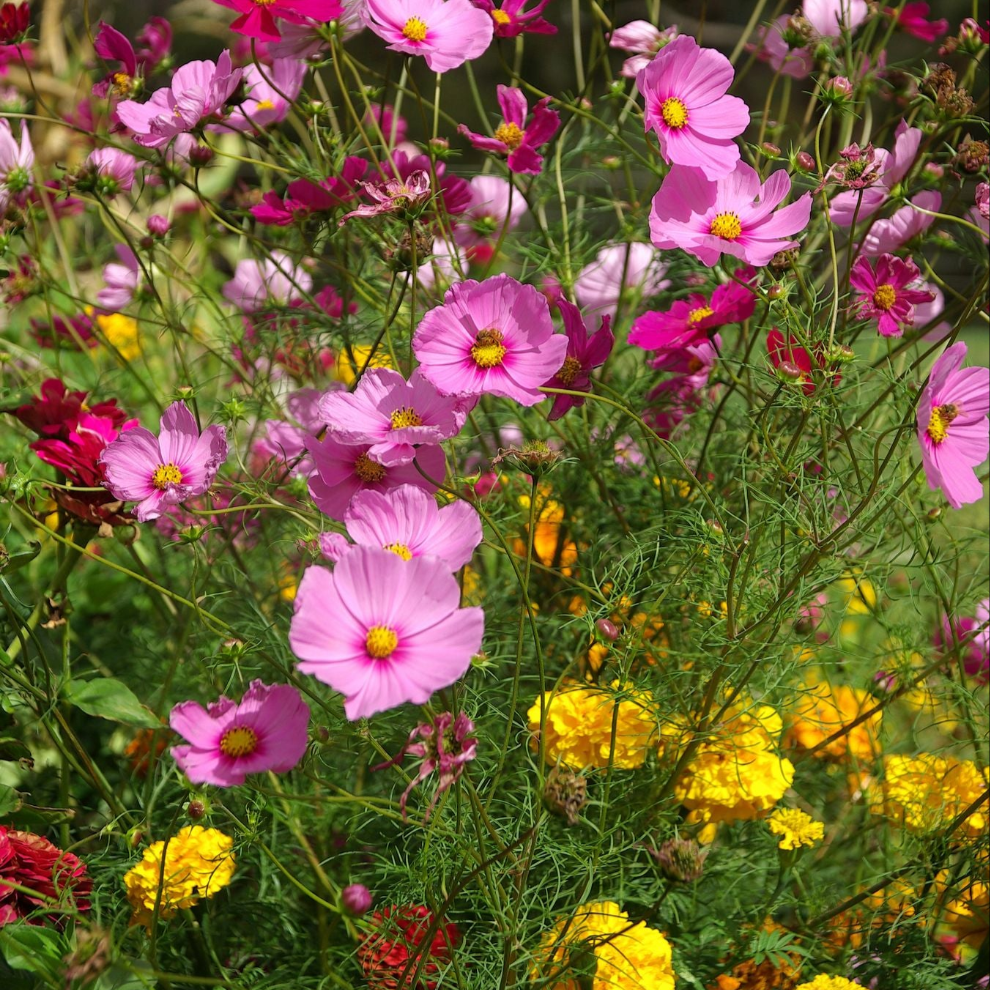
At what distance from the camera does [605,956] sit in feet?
2.22

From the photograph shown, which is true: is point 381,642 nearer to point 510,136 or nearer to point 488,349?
point 488,349

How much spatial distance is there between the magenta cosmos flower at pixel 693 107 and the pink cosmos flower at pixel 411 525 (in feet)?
0.83

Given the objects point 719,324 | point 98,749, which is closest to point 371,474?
point 719,324

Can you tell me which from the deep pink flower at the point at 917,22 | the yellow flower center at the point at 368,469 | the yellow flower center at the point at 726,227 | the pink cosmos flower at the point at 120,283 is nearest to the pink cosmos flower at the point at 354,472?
the yellow flower center at the point at 368,469

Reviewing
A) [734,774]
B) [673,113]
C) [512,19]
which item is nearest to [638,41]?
[512,19]

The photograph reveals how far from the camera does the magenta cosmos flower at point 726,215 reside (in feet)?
2.09

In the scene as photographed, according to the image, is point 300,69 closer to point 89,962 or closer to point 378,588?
point 378,588

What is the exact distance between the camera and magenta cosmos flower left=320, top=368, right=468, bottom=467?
0.58m

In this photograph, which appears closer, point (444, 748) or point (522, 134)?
point (444, 748)

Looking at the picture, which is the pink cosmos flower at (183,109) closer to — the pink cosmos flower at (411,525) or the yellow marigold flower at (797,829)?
the pink cosmos flower at (411,525)

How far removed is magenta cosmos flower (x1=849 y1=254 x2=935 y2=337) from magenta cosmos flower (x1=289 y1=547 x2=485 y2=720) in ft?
1.26

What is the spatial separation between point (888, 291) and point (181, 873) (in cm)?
60

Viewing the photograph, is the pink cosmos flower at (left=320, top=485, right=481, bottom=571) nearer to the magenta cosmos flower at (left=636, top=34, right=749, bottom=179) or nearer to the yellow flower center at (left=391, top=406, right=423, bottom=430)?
the yellow flower center at (left=391, top=406, right=423, bottom=430)

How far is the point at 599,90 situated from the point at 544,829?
218cm
